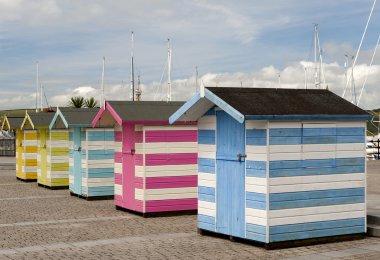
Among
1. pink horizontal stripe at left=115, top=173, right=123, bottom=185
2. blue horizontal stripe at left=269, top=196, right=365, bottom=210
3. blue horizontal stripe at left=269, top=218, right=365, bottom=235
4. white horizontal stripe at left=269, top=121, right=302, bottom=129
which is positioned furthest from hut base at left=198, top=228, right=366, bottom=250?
pink horizontal stripe at left=115, top=173, right=123, bottom=185

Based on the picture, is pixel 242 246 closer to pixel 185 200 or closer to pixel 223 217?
pixel 223 217

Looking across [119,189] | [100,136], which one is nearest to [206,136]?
[119,189]

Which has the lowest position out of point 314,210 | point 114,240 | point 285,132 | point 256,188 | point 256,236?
point 114,240

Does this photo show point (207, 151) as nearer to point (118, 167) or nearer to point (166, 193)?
A: point (166, 193)

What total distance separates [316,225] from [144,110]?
6.02 metres

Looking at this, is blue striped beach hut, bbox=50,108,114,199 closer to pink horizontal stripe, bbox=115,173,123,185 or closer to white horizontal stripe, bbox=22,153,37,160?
pink horizontal stripe, bbox=115,173,123,185

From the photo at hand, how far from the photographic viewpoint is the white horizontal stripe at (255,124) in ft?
36.1

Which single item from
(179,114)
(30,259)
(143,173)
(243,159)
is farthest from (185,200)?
(30,259)

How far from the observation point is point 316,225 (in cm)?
1149

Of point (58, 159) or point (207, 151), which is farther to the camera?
point (58, 159)

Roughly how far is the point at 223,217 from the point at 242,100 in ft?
7.30

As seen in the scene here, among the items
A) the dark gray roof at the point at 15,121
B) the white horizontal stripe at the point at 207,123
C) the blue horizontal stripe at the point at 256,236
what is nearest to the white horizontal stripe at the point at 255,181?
the blue horizontal stripe at the point at 256,236

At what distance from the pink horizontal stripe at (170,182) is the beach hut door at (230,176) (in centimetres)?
369

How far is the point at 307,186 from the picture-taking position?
11.4 m
